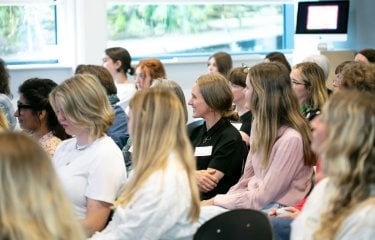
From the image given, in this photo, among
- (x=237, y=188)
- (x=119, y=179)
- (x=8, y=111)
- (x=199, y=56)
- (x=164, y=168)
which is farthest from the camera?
(x=199, y=56)

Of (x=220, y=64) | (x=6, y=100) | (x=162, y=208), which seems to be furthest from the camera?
(x=220, y=64)

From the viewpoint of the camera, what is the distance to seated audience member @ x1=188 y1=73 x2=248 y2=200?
408 cm

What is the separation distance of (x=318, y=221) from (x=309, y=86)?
2.34m

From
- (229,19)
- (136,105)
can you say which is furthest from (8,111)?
(229,19)

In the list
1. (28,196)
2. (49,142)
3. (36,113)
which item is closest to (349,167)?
(28,196)

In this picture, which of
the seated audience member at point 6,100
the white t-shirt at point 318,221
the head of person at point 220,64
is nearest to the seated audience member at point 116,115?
the seated audience member at point 6,100

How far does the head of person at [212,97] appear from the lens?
425cm

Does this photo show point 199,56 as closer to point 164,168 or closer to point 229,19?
point 229,19

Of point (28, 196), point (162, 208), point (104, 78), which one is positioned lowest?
point (162, 208)

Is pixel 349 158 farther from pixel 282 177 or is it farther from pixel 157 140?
pixel 282 177

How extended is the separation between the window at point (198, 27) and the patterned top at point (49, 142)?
4334mm

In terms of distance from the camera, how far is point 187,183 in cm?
274

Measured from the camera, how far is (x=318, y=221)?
2471mm

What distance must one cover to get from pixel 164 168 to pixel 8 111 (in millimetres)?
2788
